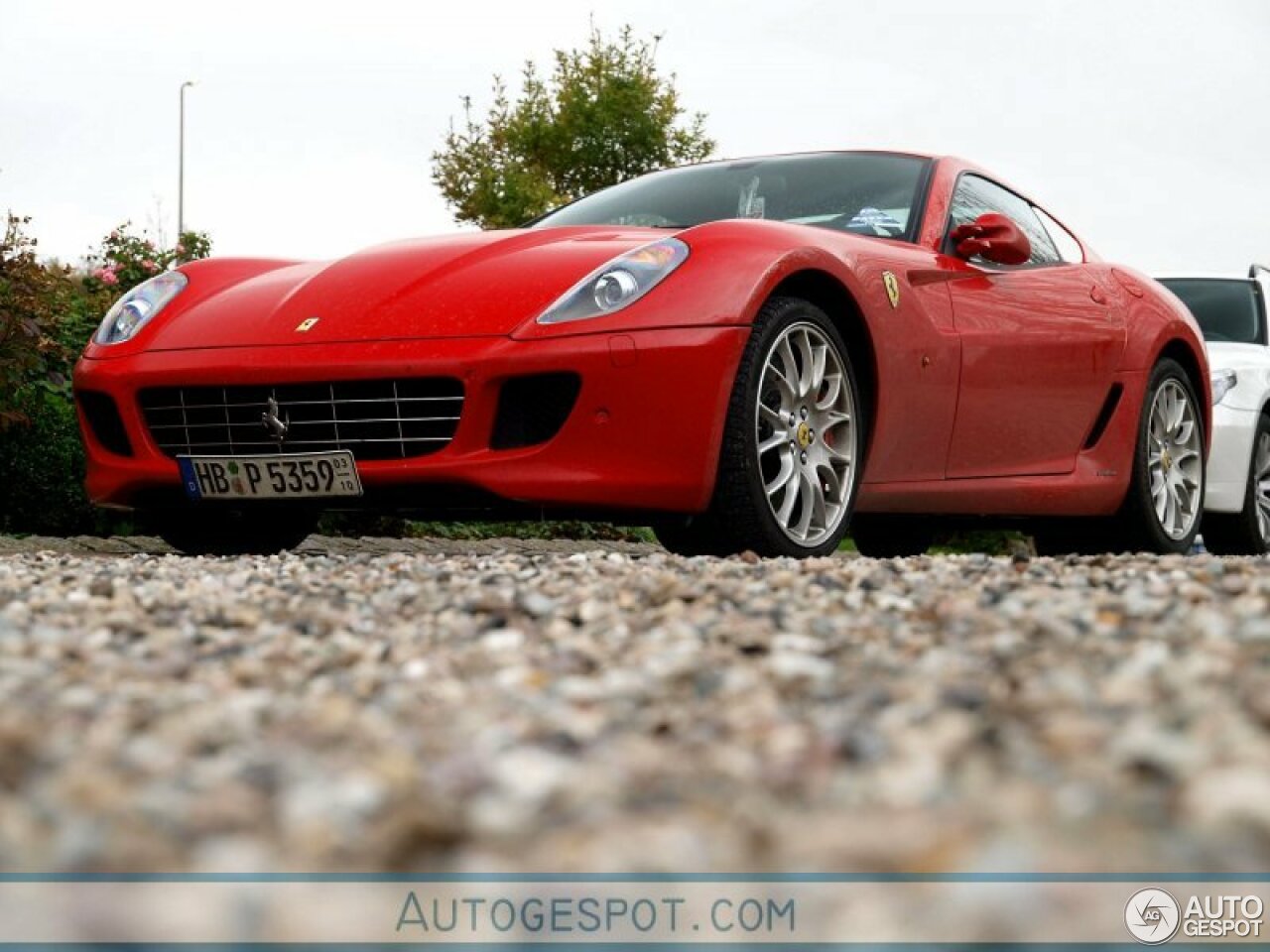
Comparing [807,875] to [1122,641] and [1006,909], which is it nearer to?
[1006,909]

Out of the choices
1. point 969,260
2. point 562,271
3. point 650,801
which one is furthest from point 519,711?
point 969,260

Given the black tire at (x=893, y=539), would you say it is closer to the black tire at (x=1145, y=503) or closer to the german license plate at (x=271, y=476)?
the black tire at (x=1145, y=503)

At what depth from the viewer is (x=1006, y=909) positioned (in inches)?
52.2

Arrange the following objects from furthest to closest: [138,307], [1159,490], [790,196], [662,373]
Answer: [1159,490], [790,196], [138,307], [662,373]

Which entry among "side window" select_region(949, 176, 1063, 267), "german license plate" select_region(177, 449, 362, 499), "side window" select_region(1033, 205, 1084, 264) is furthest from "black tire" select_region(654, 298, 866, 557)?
"side window" select_region(1033, 205, 1084, 264)

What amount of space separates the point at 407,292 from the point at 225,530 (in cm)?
128

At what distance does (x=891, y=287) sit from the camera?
525 cm

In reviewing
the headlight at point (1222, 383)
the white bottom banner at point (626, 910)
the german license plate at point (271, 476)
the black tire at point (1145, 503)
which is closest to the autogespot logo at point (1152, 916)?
the white bottom banner at point (626, 910)

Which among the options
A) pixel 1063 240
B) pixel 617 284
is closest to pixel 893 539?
pixel 1063 240

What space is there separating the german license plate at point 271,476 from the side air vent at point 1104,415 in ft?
9.02

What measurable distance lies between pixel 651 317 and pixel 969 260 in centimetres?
172

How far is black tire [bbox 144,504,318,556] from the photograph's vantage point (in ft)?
18.7

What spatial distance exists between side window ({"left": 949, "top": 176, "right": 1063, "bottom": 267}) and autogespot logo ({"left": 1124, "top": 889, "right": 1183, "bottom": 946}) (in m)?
4.77

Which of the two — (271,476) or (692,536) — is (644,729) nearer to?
(692,536)
